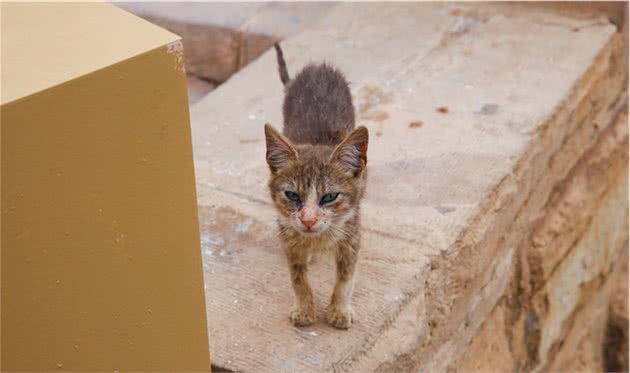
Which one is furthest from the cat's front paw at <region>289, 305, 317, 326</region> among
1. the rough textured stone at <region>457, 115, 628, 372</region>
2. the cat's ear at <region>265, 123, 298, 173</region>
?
the rough textured stone at <region>457, 115, 628, 372</region>

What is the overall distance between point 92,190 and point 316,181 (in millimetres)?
1010

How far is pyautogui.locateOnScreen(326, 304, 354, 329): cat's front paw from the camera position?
9.54ft

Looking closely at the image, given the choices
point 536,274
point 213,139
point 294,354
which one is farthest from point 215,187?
point 536,274

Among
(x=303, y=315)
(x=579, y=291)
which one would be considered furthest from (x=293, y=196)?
(x=579, y=291)

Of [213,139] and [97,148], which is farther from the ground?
[97,148]

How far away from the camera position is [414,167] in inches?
153

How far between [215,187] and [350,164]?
1029 millimetres

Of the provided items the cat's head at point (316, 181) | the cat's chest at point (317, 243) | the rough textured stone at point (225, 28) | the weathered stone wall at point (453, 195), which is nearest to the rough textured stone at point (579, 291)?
the weathered stone wall at point (453, 195)

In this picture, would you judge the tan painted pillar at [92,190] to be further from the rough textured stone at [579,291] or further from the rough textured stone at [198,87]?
the rough textured stone at [198,87]

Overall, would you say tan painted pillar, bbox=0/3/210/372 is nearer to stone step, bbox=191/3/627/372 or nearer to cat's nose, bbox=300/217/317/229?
cat's nose, bbox=300/217/317/229

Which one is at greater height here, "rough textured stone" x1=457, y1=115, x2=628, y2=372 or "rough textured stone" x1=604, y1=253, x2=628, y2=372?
"rough textured stone" x1=457, y1=115, x2=628, y2=372

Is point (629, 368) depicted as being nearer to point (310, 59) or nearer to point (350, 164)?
point (310, 59)

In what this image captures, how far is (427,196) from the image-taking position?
3.66m

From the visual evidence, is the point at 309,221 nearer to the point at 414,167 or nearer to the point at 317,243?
the point at 317,243
